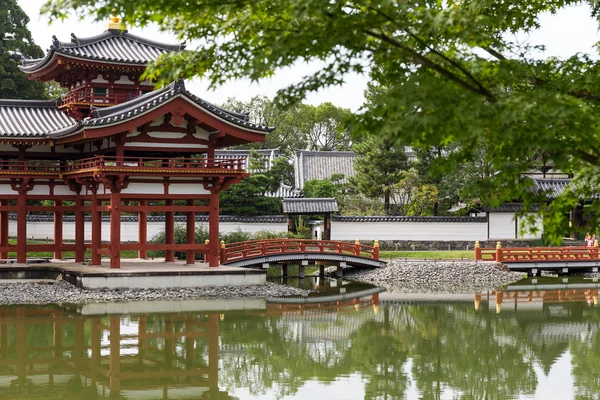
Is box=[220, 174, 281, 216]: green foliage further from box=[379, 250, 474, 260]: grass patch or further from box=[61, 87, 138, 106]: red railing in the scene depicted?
box=[61, 87, 138, 106]: red railing

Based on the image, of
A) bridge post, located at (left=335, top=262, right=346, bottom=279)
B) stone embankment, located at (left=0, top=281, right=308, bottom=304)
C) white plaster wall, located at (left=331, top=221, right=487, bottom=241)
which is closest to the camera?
stone embankment, located at (left=0, top=281, right=308, bottom=304)

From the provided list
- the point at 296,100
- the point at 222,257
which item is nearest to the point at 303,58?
the point at 296,100

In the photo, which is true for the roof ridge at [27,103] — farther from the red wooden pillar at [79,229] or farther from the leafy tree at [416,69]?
the leafy tree at [416,69]

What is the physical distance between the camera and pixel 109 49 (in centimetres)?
3022

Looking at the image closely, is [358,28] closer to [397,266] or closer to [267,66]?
[267,66]

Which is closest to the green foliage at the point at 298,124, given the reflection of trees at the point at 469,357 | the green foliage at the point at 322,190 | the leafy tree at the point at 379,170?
the green foliage at the point at 322,190

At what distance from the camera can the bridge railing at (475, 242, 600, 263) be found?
3362 centimetres

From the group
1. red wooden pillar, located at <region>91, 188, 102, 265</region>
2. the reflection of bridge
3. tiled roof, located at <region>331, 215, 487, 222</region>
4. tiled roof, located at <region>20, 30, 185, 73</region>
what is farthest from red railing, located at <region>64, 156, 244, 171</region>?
tiled roof, located at <region>331, 215, 487, 222</region>

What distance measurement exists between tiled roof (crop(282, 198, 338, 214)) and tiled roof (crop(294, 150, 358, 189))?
43.0 ft

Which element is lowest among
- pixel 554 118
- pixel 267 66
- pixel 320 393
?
pixel 320 393

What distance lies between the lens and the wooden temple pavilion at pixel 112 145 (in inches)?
1001

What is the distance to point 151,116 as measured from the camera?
2517cm

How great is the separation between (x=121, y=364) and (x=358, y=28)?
9506 mm

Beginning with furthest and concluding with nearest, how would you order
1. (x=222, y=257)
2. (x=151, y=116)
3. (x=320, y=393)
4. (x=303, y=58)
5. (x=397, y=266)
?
1. (x=397, y=266)
2. (x=222, y=257)
3. (x=151, y=116)
4. (x=320, y=393)
5. (x=303, y=58)
